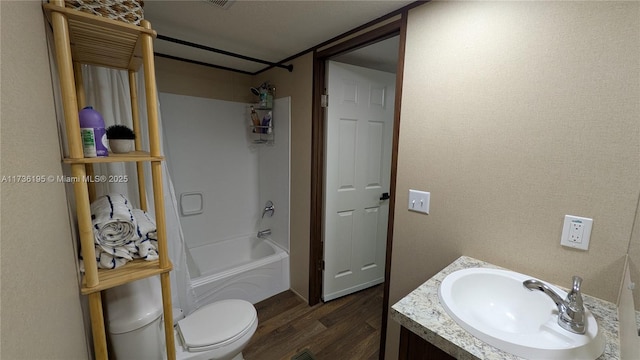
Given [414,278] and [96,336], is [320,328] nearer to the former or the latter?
[414,278]

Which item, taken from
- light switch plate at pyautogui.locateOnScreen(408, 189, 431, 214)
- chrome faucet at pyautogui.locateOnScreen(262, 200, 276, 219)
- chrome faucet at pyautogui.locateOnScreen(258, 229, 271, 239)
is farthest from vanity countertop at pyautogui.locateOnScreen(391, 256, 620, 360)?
chrome faucet at pyautogui.locateOnScreen(258, 229, 271, 239)

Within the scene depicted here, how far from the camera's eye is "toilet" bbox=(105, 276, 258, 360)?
1.04 m

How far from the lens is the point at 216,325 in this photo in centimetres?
143

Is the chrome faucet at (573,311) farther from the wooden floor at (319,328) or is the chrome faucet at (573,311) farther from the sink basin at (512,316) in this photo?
the wooden floor at (319,328)

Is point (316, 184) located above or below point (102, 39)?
below

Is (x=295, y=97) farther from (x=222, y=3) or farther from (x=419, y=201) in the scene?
(x=419, y=201)

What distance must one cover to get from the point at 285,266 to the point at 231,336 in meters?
1.13

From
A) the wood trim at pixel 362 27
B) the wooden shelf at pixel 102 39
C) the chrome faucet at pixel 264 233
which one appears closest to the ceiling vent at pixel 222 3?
the wooden shelf at pixel 102 39

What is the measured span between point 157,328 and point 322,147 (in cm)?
154

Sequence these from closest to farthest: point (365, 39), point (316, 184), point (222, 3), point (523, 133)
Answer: point (523, 133) < point (222, 3) < point (365, 39) < point (316, 184)

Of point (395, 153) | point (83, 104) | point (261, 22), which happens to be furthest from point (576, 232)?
point (83, 104)

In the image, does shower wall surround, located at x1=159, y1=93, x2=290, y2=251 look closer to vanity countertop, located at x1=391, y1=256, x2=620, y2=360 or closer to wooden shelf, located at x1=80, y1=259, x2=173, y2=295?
wooden shelf, located at x1=80, y1=259, x2=173, y2=295

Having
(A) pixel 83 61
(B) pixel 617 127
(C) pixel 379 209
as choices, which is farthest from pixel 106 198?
(C) pixel 379 209

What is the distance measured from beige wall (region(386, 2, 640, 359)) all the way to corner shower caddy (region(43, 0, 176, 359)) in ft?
3.95
